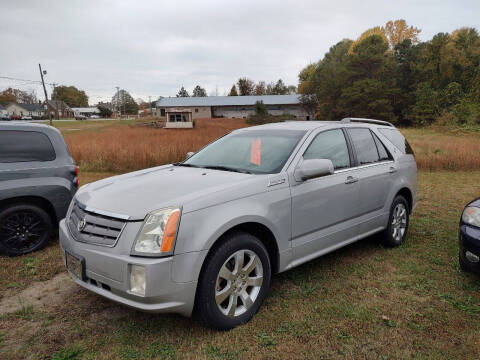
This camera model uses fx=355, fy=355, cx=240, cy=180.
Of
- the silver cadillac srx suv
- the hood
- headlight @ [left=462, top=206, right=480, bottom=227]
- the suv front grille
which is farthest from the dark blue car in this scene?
the suv front grille

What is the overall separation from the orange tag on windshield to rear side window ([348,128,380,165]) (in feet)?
4.13

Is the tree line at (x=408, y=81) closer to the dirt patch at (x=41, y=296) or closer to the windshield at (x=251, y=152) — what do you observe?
the windshield at (x=251, y=152)

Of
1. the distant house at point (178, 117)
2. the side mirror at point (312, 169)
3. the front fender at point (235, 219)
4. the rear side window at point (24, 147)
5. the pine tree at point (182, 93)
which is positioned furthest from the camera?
the pine tree at point (182, 93)

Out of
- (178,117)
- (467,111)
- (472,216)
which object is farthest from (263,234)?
(467,111)

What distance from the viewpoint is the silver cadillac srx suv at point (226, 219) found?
A: 2.56m

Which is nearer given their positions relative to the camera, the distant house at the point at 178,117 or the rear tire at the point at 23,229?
the rear tire at the point at 23,229

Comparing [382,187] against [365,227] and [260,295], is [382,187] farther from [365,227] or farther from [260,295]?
[260,295]

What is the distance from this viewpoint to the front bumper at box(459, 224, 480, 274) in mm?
3445

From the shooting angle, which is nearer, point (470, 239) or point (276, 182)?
point (276, 182)

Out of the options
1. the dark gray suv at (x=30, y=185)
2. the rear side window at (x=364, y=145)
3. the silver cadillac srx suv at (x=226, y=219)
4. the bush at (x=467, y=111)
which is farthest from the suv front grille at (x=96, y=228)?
the bush at (x=467, y=111)

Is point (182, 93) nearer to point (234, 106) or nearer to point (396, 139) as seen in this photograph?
point (234, 106)

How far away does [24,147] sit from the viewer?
15.8ft

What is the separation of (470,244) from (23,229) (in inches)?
207

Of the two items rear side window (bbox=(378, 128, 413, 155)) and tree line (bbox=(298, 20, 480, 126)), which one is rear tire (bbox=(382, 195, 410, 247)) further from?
tree line (bbox=(298, 20, 480, 126))
